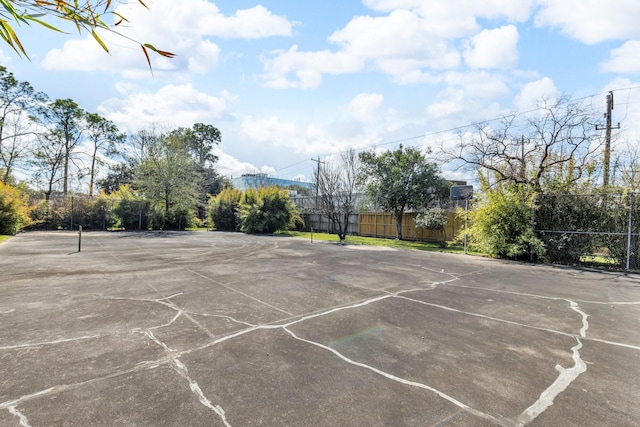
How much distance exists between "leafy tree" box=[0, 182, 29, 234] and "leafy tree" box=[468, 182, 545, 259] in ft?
72.8

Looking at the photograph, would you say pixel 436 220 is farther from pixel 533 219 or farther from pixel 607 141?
pixel 607 141

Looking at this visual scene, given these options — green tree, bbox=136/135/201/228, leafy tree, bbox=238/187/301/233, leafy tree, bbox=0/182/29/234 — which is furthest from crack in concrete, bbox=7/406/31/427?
green tree, bbox=136/135/201/228

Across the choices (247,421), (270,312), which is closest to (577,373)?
(247,421)

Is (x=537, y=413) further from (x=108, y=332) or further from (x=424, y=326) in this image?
(x=108, y=332)

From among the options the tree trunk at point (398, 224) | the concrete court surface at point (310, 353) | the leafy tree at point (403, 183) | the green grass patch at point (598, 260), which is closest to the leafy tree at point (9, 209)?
the concrete court surface at point (310, 353)

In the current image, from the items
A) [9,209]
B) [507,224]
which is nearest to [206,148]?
[9,209]

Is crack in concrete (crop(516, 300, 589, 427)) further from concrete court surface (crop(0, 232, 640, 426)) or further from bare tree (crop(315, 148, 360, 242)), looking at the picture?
bare tree (crop(315, 148, 360, 242))

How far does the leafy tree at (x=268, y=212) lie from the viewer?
24.5m

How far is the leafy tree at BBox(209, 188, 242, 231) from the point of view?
2873 cm

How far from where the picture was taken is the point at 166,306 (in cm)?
483

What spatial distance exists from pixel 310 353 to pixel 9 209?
20.4 m

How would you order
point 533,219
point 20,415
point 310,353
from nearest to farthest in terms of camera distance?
point 20,415 → point 310,353 → point 533,219

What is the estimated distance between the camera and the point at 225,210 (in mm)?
28766

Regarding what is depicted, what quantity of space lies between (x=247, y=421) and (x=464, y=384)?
1852 millimetres
